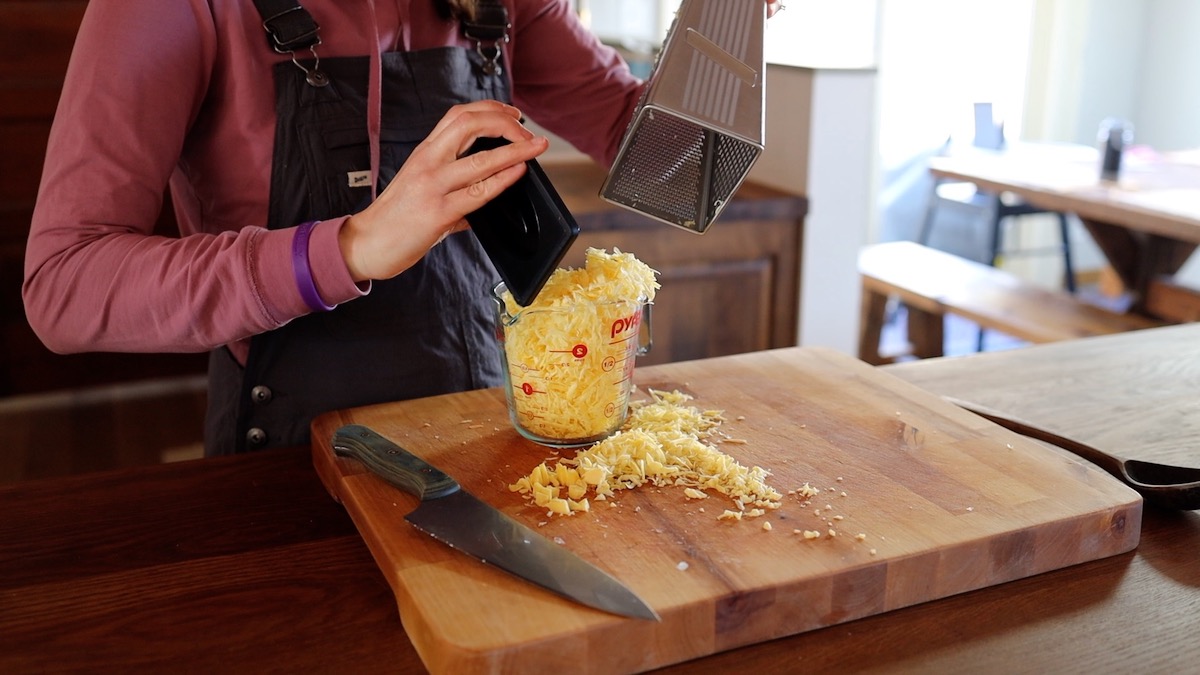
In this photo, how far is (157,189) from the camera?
0.96 meters

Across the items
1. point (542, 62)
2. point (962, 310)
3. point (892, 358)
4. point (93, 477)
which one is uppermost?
point (542, 62)

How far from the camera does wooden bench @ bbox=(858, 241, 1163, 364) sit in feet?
9.51

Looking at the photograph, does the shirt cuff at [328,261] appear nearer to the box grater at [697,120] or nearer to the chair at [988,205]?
the box grater at [697,120]

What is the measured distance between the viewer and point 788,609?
2.40 feet

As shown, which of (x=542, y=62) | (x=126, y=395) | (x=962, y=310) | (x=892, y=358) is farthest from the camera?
(x=892, y=358)

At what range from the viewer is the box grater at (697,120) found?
797 mm

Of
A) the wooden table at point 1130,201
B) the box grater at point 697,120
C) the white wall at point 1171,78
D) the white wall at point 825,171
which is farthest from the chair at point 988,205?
the box grater at point 697,120

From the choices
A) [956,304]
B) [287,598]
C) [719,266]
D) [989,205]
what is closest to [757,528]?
[287,598]

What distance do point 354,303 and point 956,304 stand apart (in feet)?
7.81

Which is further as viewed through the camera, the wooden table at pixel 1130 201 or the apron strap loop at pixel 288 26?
the wooden table at pixel 1130 201

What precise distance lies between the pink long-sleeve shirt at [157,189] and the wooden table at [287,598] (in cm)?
14

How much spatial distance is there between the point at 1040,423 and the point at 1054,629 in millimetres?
372

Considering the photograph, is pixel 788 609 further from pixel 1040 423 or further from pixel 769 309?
pixel 769 309

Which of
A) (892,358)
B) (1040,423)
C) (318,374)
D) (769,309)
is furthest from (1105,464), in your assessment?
(892,358)
